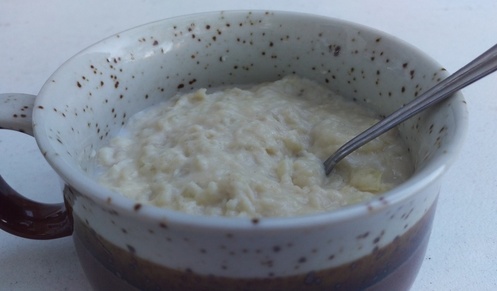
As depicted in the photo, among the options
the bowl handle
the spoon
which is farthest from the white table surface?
the spoon

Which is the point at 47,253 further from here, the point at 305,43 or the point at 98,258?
the point at 305,43

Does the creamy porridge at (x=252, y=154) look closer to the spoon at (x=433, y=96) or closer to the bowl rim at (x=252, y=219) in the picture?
the spoon at (x=433, y=96)

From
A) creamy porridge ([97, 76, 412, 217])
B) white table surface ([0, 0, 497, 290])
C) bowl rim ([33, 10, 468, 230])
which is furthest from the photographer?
white table surface ([0, 0, 497, 290])

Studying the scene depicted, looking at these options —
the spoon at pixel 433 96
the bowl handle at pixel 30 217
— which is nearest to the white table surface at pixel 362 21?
the bowl handle at pixel 30 217

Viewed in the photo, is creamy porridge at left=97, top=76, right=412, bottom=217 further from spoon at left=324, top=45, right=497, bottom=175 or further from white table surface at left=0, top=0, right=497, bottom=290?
white table surface at left=0, top=0, right=497, bottom=290

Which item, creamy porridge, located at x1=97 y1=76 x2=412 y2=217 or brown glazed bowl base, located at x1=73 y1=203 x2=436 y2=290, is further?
creamy porridge, located at x1=97 y1=76 x2=412 y2=217

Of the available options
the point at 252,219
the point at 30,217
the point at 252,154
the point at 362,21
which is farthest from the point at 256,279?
the point at 362,21
